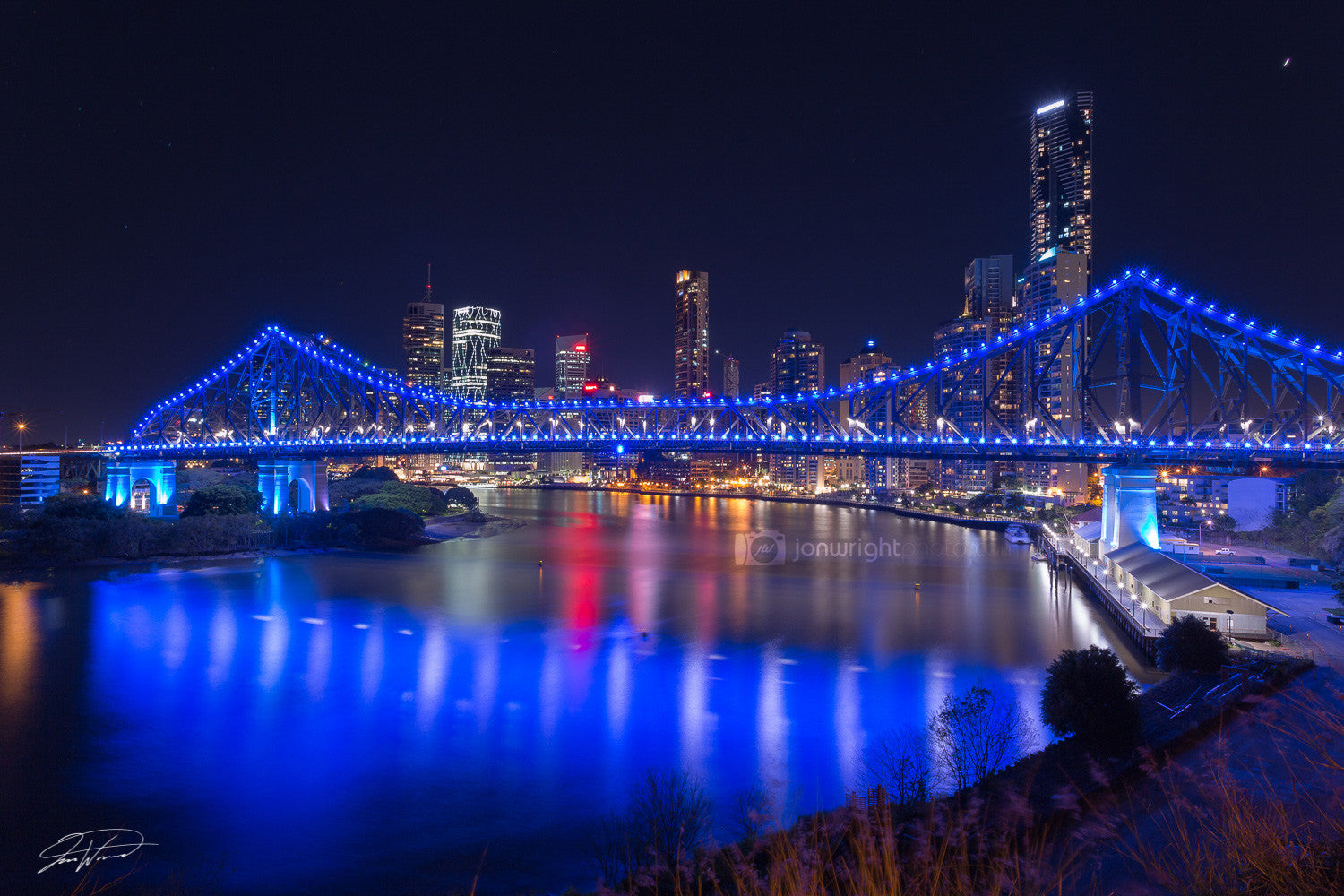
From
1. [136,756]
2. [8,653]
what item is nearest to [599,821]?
[136,756]

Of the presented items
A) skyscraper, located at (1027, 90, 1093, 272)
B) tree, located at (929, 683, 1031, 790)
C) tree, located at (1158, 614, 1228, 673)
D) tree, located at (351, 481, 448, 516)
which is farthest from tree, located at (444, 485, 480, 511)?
skyscraper, located at (1027, 90, 1093, 272)

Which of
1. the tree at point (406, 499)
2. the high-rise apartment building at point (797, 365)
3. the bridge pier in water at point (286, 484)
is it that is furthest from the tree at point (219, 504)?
the high-rise apartment building at point (797, 365)

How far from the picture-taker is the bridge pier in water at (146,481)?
43.3 metres

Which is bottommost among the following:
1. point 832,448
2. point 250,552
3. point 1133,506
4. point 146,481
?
point 250,552

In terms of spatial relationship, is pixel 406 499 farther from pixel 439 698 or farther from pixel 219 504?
pixel 439 698

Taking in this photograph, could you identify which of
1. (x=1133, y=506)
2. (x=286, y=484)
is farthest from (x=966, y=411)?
(x=286, y=484)

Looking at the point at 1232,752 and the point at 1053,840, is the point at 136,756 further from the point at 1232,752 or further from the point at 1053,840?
the point at 1232,752

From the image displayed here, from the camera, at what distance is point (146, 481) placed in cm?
4497

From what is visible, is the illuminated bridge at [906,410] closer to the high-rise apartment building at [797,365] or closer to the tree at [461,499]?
the tree at [461,499]

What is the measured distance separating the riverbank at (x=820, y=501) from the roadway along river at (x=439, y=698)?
80.9 ft

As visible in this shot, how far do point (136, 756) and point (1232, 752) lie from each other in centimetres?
1565

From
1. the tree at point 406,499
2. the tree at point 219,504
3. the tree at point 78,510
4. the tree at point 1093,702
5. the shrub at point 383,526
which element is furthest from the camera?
the tree at point 406,499
